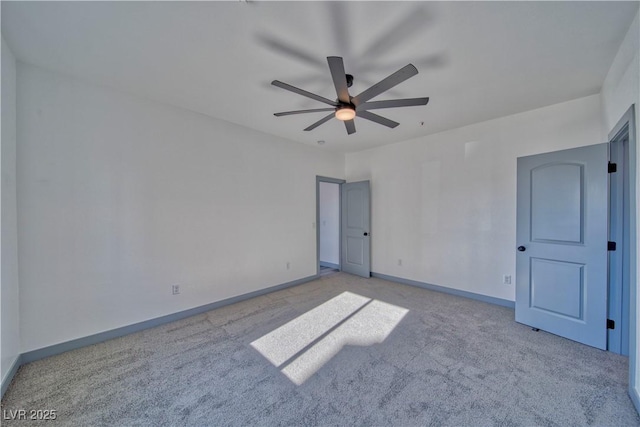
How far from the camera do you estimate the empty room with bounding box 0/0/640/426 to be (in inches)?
68.0

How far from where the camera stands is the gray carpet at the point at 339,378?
1.66 meters

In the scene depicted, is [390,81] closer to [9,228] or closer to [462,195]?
[462,195]

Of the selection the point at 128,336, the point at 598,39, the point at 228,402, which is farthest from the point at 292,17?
the point at 128,336

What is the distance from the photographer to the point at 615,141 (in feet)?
7.88

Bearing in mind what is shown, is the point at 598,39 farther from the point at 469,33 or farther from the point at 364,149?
the point at 364,149

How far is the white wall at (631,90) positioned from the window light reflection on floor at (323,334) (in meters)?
1.84

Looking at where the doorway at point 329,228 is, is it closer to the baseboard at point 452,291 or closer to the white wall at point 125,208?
the baseboard at point 452,291

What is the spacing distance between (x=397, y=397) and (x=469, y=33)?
8.99 feet

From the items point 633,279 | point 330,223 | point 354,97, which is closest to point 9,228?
point 354,97

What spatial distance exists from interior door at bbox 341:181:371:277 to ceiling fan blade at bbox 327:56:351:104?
119 inches

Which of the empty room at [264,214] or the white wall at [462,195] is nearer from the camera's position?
the empty room at [264,214]

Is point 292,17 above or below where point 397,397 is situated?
above

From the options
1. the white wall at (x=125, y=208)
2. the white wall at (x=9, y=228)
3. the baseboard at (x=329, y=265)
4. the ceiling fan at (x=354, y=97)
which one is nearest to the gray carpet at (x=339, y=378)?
the white wall at (x=9, y=228)

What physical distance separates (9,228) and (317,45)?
9.51ft
